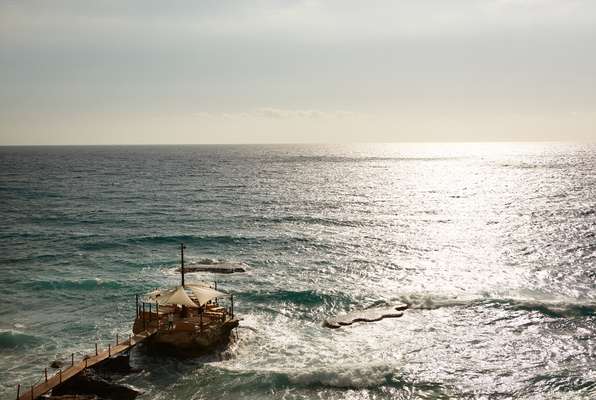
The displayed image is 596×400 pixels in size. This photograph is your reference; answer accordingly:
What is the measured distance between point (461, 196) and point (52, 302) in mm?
92449

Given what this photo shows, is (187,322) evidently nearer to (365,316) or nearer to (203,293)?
(203,293)

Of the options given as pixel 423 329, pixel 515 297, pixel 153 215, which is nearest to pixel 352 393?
pixel 423 329

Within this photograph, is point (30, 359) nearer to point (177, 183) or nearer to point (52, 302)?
point (52, 302)

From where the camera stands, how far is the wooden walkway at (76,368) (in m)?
24.9

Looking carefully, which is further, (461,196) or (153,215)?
(461,196)

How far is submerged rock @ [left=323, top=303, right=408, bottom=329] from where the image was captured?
36475 mm

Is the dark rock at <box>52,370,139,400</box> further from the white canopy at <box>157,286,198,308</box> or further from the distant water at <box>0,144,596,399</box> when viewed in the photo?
the white canopy at <box>157,286,198,308</box>

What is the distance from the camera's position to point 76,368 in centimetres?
2702

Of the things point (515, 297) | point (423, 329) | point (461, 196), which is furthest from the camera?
point (461, 196)

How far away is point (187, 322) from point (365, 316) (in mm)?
13661

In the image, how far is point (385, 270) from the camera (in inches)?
1986

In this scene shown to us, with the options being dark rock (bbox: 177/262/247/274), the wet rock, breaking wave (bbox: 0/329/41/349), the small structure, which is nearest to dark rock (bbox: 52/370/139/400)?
the wet rock

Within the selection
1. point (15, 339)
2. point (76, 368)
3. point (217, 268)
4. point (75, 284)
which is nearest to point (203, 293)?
point (76, 368)

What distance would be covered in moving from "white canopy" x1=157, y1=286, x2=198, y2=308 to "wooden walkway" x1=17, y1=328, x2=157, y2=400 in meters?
2.16
